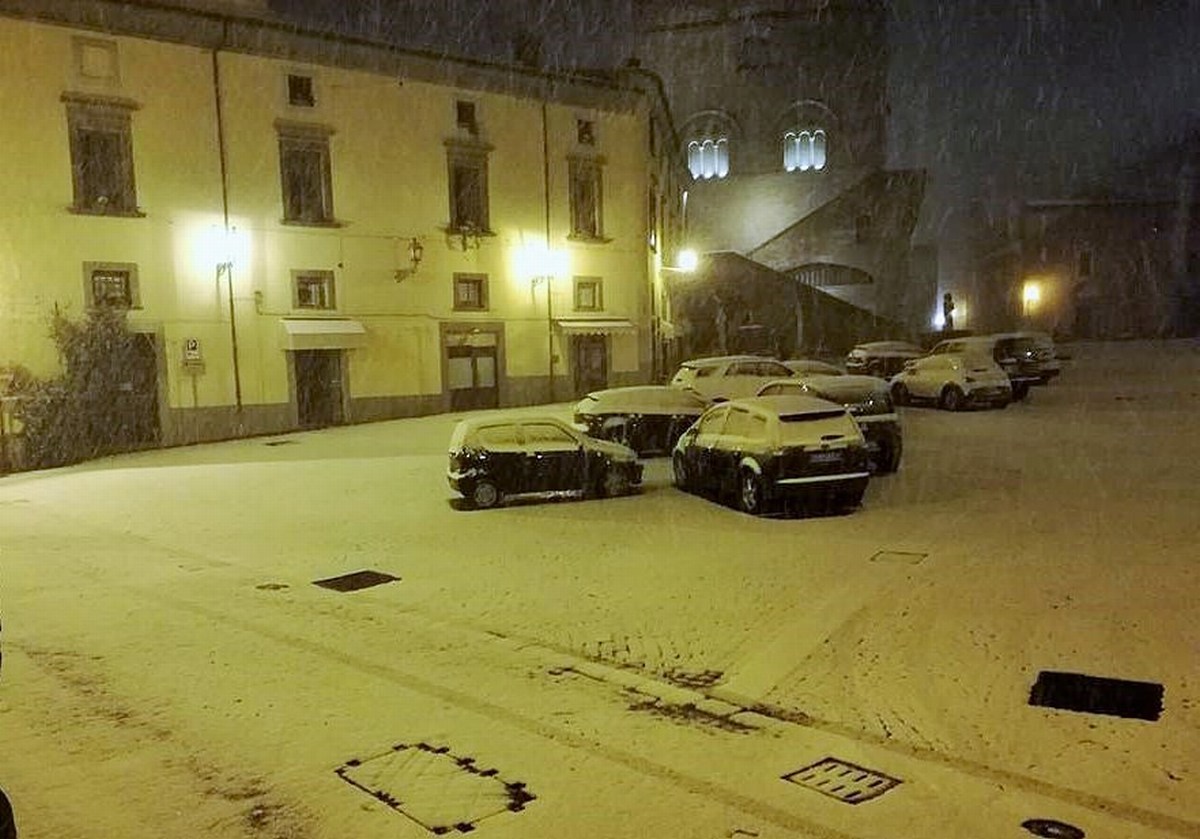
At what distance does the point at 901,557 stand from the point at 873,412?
6.24 meters

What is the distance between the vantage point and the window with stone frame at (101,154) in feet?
78.7

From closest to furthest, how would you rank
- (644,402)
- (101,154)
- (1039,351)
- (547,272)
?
(644,402) → (101,154) → (1039,351) → (547,272)

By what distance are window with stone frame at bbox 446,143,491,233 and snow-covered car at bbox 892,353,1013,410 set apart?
47.8 ft

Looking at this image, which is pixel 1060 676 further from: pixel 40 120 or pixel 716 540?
pixel 40 120

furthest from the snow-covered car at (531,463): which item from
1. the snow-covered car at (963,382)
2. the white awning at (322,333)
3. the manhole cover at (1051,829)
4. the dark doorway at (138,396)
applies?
the dark doorway at (138,396)

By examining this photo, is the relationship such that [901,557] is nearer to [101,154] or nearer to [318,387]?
[318,387]

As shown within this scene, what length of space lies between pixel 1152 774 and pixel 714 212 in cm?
5831

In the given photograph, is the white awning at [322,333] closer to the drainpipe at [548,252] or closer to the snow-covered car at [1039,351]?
the drainpipe at [548,252]

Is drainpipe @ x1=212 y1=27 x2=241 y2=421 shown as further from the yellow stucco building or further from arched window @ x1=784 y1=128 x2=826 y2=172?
Answer: arched window @ x1=784 y1=128 x2=826 y2=172

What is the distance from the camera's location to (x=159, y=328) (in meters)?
25.2

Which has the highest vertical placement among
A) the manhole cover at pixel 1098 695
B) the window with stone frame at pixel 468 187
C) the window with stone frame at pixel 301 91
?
the window with stone frame at pixel 301 91

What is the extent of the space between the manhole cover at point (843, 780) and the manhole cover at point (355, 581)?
5925 mm

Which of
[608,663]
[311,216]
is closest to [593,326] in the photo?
[311,216]

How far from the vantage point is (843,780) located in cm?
530
